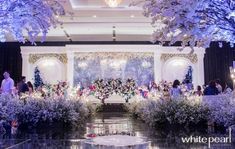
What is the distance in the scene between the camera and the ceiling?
14.9m

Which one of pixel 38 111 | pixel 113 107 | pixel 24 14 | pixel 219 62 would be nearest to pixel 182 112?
pixel 38 111

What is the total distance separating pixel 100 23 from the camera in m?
17.0

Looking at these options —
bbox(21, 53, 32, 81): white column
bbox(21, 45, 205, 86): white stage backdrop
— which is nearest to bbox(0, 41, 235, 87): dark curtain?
bbox(21, 53, 32, 81): white column

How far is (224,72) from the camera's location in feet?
71.7

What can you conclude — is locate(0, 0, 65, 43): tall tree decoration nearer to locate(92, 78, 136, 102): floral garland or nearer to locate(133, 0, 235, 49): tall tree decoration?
locate(133, 0, 235, 49): tall tree decoration

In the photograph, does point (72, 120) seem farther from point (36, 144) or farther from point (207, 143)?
point (207, 143)

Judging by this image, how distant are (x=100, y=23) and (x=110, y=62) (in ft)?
13.3

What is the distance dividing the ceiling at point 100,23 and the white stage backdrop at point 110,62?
697 millimetres

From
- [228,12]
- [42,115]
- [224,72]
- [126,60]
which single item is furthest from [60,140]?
[224,72]

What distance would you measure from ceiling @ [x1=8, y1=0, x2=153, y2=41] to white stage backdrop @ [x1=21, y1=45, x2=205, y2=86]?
27.5 inches

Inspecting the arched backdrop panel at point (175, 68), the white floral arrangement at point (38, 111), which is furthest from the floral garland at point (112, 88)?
the white floral arrangement at point (38, 111)

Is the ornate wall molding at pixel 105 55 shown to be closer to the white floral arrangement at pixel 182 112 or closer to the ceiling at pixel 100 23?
the ceiling at pixel 100 23

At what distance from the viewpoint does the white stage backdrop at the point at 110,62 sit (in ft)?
67.2

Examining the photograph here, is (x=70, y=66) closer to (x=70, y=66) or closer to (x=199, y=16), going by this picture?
(x=70, y=66)
